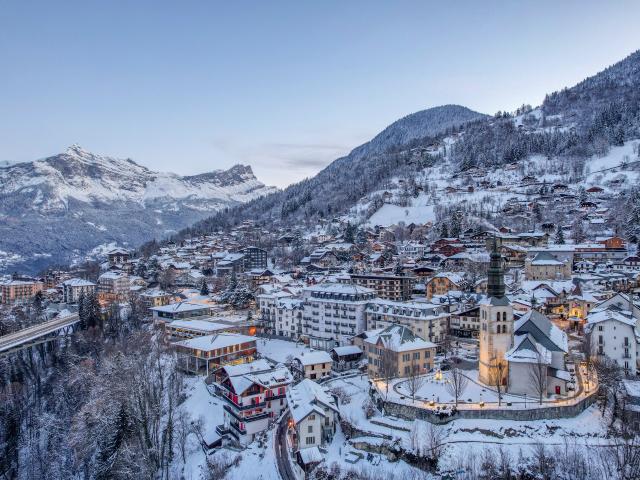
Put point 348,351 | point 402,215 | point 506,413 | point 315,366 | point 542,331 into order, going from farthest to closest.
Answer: point 402,215 → point 348,351 → point 315,366 → point 542,331 → point 506,413

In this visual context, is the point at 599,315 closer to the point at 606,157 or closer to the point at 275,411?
the point at 275,411

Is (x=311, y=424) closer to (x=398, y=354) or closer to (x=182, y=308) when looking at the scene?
(x=398, y=354)

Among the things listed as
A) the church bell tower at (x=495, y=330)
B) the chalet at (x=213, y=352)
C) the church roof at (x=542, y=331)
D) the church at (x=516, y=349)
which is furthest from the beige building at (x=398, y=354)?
the chalet at (x=213, y=352)

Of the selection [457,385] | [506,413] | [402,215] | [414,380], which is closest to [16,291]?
[402,215]

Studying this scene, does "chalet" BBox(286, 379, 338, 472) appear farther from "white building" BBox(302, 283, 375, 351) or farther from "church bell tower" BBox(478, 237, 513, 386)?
"white building" BBox(302, 283, 375, 351)

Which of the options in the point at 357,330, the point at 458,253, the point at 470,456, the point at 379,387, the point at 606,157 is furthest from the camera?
the point at 606,157

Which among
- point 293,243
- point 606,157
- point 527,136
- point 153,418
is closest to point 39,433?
point 153,418

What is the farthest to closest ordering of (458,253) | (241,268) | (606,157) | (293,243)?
(606,157) → (293,243) → (241,268) → (458,253)
